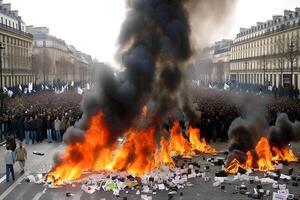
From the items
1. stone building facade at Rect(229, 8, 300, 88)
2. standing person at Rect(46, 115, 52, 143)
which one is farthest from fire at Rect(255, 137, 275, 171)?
stone building facade at Rect(229, 8, 300, 88)

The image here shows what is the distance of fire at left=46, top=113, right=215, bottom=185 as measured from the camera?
50.0ft

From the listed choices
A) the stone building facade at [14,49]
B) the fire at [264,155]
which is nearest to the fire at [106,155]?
the fire at [264,155]

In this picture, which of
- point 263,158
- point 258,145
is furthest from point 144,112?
point 263,158

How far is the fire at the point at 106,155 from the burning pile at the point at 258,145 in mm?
2605

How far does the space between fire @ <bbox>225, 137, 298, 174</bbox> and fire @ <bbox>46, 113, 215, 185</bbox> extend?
8.03 ft

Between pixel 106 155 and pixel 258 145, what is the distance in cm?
616

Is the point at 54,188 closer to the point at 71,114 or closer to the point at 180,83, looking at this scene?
the point at 180,83

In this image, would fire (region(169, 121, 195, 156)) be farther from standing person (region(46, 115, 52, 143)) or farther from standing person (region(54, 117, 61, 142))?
standing person (region(46, 115, 52, 143))

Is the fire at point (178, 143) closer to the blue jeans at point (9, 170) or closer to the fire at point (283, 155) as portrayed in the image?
the fire at point (283, 155)

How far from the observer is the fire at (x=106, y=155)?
15.2 m

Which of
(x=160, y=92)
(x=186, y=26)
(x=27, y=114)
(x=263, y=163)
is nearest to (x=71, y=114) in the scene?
(x=27, y=114)

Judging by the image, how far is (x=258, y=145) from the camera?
57.6 feet

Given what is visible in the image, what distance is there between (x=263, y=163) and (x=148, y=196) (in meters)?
5.79

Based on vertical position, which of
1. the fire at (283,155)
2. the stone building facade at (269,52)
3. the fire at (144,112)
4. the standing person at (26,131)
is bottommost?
the fire at (283,155)
